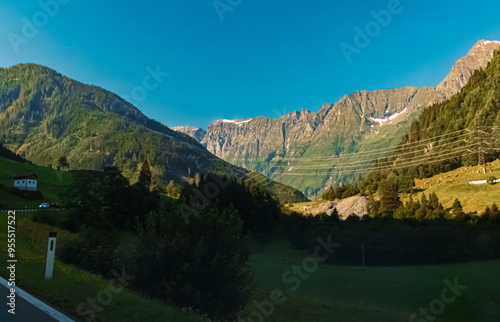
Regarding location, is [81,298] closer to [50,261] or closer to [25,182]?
[50,261]

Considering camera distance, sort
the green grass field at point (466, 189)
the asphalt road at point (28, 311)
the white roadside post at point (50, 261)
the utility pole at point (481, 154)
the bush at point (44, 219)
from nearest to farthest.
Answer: the asphalt road at point (28, 311) → the white roadside post at point (50, 261) → the bush at point (44, 219) → the green grass field at point (466, 189) → the utility pole at point (481, 154)

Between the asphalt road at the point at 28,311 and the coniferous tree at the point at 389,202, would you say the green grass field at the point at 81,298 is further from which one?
the coniferous tree at the point at 389,202

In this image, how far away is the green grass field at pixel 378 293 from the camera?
27811 mm

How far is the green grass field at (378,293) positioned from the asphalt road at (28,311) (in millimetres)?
11763

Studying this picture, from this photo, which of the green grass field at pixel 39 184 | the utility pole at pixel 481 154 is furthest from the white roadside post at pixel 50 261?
the utility pole at pixel 481 154

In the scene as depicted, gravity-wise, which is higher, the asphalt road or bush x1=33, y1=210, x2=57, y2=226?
bush x1=33, y1=210, x2=57, y2=226

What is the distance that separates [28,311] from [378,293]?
127ft

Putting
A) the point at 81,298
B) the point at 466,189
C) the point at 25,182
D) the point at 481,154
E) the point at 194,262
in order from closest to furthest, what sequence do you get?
1. the point at 81,298
2. the point at 194,262
3. the point at 25,182
4. the point at 466,189
5. the point at 481,154

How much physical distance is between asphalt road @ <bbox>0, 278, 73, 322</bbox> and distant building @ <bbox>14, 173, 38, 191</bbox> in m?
100

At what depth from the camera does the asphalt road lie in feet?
26.2

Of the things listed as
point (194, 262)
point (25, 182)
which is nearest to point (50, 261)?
point (194, 262)

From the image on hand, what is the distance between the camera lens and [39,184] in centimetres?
11169

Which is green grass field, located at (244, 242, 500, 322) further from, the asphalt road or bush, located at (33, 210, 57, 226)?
bush, located at (33, 210, 57, 226)

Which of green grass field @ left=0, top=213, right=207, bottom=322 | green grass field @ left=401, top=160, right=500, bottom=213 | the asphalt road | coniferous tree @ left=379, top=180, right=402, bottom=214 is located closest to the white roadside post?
green grass field @ left=0, top=213, right=207, bottom=322
